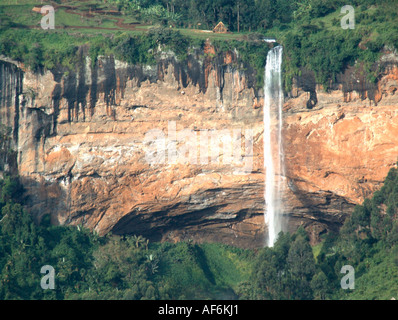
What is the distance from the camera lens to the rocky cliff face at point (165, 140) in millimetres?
42344

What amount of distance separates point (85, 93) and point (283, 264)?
11063mm

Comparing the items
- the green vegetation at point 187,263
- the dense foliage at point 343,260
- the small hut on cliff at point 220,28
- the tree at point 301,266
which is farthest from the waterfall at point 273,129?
the small hut on cliff at point 220,28

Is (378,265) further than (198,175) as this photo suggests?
No

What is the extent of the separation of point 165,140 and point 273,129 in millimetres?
4670

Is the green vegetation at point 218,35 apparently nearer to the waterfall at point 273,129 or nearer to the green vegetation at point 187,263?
the waterfall at point 273,129

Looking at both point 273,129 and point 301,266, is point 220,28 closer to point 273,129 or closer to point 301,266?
point 273,129

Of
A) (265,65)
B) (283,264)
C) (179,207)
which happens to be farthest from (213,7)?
(283,264)

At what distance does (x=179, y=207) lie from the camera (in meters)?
44.5

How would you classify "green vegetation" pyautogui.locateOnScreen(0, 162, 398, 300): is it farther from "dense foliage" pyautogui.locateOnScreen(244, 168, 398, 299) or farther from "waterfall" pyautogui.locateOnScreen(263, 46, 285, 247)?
"waterfall" pyautogui.locateOnScreen(263, 46, 285, 247)

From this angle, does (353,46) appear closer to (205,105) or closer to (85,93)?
(205,105)

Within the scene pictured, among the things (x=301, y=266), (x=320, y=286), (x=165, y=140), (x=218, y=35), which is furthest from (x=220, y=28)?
(x=320, y=286)

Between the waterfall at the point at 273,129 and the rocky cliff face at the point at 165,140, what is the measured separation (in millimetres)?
307

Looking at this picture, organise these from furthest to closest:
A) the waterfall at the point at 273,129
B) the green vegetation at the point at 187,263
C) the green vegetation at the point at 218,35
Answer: the waterfall at the point at 273,129 → the green vegetation at the point at 218,35 → the green vegetation at the point at 187,263

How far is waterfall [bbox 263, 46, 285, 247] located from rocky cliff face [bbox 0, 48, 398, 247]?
1.01 feet
